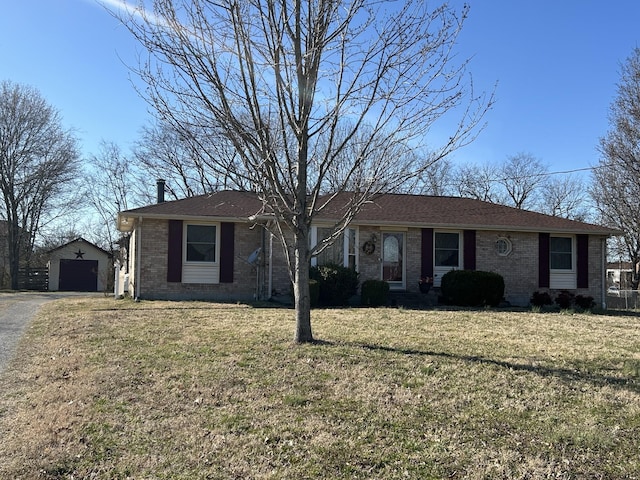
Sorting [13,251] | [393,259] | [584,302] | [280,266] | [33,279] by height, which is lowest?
[584,302]

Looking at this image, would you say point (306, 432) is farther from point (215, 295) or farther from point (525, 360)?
point (215, 295)

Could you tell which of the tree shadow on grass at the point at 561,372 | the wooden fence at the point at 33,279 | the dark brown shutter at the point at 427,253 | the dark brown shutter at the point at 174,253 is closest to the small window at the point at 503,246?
the dark brown shutter at the point at 427,253

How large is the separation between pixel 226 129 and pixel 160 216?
9.26 m

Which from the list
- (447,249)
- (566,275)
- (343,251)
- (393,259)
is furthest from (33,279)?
(566,275)

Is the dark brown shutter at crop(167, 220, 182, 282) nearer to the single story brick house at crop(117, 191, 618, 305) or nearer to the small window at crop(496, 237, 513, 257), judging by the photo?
the single story brick house at crop(117, 191, 618, 305)

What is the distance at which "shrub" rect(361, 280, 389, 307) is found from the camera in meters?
15.1

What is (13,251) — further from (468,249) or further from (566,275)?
(566,275)

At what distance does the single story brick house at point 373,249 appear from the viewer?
1625 centimetres

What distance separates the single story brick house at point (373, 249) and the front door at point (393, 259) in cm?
3

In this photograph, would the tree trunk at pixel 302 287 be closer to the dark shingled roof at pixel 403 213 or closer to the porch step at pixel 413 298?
the dark shingled roof at pixel 403 213

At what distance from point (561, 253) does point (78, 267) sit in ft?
102

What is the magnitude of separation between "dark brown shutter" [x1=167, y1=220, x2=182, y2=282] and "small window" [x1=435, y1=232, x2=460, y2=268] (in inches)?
308

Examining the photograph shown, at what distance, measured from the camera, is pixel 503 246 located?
17875 mm

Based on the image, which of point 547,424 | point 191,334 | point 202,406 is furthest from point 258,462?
point 191,334
